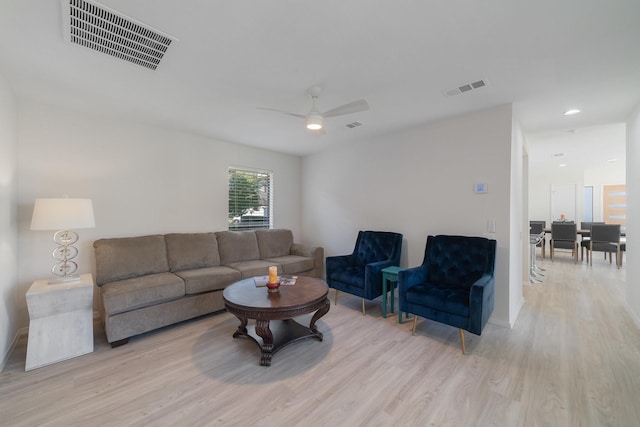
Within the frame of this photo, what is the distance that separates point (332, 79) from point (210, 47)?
3.38ft

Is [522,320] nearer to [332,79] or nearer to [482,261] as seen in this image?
[482,261]

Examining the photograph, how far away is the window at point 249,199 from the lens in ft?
15.2

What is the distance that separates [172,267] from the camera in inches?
135

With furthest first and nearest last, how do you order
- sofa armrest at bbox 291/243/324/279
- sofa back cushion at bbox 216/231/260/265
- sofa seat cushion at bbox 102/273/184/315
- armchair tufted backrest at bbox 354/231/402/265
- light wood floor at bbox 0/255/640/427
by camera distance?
sofa armrest at bbox 291/243/324/279
sofa back cushion at bbox 216/231/260/265
armchair tufted backrest at bbox 354/231/402/265
sofa seat cushion at bbox 102/273/184/315
light wood floor at bbox 0/255/640/427

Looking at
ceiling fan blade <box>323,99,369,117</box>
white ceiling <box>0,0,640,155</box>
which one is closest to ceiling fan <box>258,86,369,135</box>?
ceiling fan blade <box>323,99,369,117</box>

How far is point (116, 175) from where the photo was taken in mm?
3373

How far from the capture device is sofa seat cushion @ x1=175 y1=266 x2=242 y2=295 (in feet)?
9.99

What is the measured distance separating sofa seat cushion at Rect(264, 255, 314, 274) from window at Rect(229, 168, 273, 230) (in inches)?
37.4

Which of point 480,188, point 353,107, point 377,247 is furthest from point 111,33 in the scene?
point 480,188

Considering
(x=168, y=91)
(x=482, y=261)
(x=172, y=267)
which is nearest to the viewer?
(x=168, y=91)

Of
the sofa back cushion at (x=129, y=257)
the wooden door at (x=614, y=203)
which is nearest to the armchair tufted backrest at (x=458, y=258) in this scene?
the sofa back cushion at (x=129, y=257)

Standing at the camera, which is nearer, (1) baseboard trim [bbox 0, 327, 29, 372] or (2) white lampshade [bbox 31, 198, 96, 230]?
(1) baseboard trim [bbox 0, 327, 29, 372]

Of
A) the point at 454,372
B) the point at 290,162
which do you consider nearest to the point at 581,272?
the point at 454,372

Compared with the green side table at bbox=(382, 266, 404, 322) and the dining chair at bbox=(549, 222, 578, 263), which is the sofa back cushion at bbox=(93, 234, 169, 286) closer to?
the green side table at bbox=(382, 266, 404, 322)
